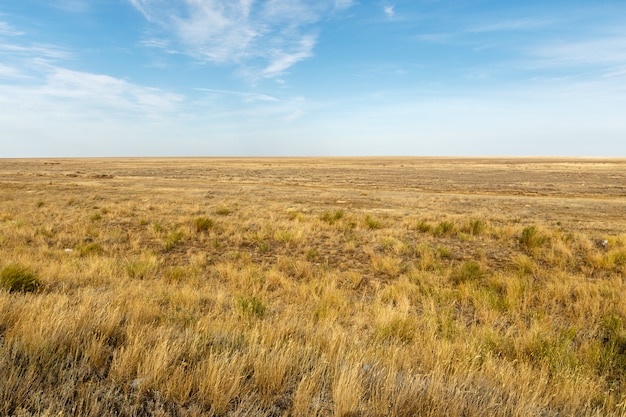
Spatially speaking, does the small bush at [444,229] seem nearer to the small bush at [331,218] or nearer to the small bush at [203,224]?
the small bush at [331,218]

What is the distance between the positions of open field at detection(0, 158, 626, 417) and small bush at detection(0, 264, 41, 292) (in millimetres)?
38

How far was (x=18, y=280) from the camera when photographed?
5973 mm

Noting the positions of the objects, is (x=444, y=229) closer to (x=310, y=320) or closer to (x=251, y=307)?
(x=310, y=320)

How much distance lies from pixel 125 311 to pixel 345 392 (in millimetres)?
3228

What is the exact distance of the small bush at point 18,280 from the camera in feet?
19.0

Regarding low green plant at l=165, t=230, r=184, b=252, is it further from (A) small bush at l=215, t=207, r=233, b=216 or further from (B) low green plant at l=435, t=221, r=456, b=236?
Result: (B) low green plant at l=435, t=221, r=456, b=236

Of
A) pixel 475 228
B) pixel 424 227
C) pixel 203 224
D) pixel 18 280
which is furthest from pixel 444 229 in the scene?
pixel 18 280

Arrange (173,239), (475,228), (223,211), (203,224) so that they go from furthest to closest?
(223,211), (203,224), (475,228), (173,239)

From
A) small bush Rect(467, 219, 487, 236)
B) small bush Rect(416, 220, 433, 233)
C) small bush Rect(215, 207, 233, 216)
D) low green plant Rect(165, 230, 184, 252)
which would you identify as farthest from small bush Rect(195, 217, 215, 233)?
small bush Rect(467, 219, 487, 236)

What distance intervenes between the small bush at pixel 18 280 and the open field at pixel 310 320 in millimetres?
38

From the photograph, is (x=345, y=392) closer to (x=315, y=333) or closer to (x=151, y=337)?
(x=315, y=333)

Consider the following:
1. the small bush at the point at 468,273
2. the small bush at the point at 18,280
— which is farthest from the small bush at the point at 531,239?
the small bush at the point at 18,280

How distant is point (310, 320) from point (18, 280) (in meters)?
5.00

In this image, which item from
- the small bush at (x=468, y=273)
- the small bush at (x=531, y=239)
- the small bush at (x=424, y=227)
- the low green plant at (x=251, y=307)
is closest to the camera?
the low green plant at (x=251, y=307)
